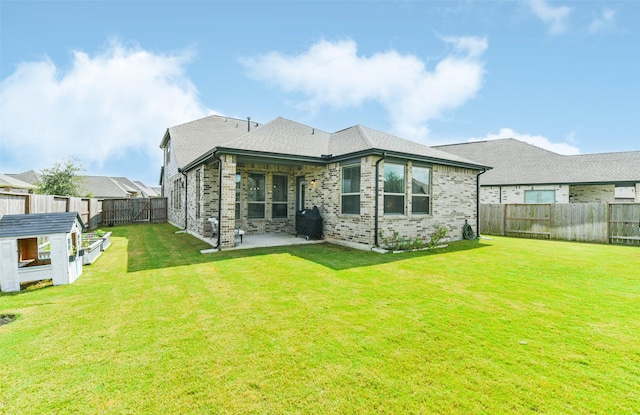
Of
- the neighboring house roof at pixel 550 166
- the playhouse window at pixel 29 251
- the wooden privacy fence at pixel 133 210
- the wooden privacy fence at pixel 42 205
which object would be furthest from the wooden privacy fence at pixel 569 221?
the wooden privacy fence at pixel 133 210

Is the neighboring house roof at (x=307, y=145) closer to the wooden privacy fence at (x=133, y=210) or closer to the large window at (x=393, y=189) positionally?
the large window at (x=393, y=189)

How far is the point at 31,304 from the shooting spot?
4273 mm

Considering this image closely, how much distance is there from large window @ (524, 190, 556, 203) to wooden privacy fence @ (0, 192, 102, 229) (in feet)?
74.7

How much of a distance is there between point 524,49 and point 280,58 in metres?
9.40

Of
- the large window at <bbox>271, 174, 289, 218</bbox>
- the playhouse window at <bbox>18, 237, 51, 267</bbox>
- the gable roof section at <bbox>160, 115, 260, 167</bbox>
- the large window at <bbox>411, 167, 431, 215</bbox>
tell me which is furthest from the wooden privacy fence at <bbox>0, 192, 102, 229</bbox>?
the large window at <bbox>411, 167, 431, 215</bbox>

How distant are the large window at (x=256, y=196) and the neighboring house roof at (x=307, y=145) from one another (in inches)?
73.0

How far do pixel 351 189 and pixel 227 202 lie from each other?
4198mm

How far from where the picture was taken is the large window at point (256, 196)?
11.9m

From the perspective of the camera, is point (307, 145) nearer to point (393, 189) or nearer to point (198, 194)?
point (393, 189)

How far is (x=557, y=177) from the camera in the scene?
1664 centimetres

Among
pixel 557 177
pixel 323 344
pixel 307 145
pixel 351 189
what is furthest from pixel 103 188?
pixel 557 177

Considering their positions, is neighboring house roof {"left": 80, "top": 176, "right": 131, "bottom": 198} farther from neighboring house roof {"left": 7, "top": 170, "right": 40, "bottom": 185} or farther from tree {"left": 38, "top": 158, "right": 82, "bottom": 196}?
tree {"left": 38, "top": 158, "right": 82, "bottom": 196}

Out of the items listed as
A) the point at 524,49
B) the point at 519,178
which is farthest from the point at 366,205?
the point at 519,178

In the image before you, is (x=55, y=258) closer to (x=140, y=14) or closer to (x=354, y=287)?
(x=354, y=287)
